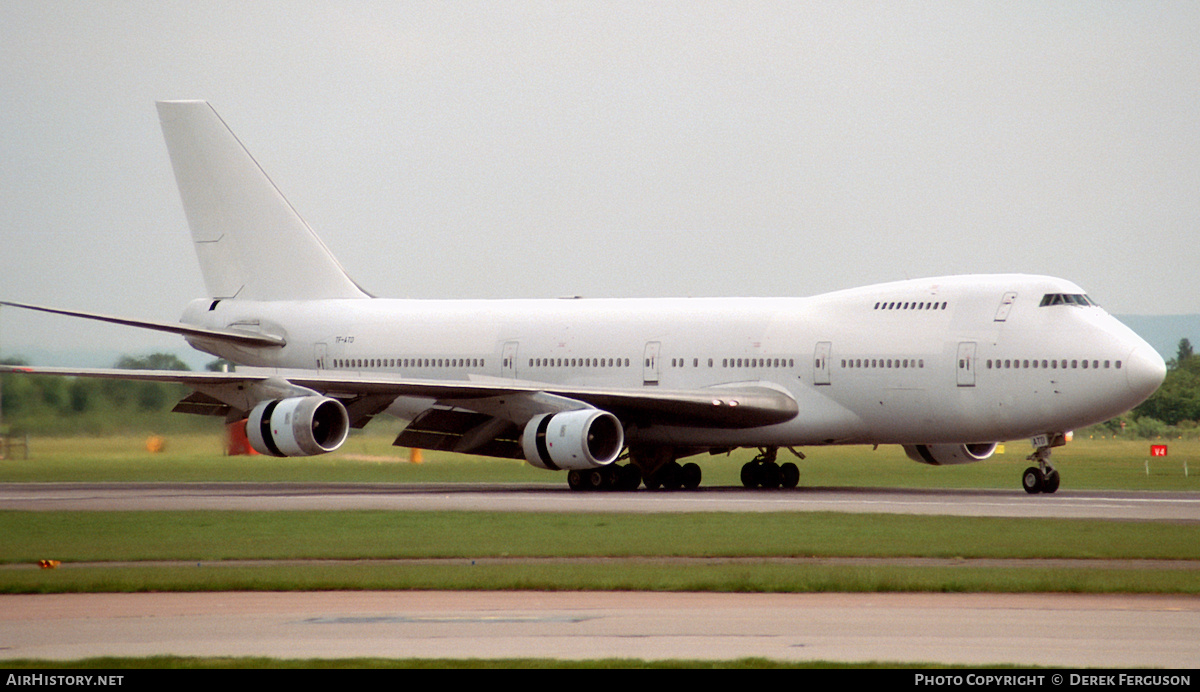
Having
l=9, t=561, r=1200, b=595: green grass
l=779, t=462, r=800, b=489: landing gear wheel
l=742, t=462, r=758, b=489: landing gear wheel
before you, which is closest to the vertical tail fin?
l=742, t=462, r=758, b=489: landing gear wheel

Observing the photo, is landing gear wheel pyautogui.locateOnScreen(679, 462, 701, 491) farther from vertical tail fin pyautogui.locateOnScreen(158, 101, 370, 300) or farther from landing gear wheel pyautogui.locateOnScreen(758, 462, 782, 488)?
vertical tail fin pyautogui.locateOnScreen(158, 101, 370, 300)

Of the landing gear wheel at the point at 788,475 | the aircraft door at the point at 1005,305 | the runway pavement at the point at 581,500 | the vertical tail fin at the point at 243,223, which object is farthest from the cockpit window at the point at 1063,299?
the vertical tail fin at the point at 243,223

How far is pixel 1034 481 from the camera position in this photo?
110ft

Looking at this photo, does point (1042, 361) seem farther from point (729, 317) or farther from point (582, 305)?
point (582, 305)

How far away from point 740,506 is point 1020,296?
8.95 meters

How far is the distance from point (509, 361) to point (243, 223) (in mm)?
10698

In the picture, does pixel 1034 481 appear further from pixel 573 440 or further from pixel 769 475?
pixel 573 440

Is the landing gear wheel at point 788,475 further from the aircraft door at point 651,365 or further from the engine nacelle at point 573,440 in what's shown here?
the engine nacelle at point 573,440

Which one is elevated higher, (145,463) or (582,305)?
(582,305)

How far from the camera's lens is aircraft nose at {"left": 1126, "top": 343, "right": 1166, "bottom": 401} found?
107 feet

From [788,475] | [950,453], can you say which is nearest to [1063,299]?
[950,453]

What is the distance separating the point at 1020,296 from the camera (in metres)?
34.2

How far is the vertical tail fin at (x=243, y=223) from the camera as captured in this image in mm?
47062

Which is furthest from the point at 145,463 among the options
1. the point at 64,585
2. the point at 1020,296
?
the point at 64,585
